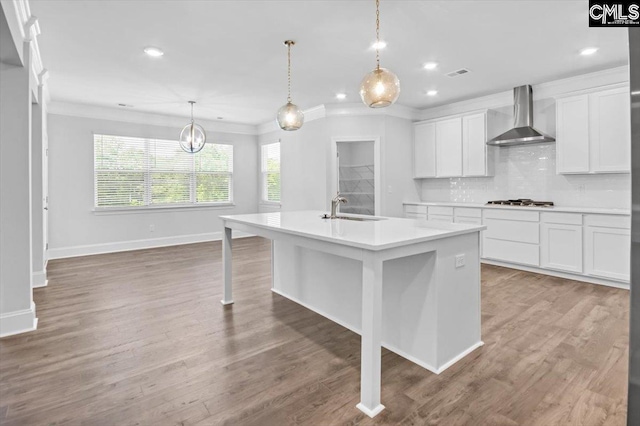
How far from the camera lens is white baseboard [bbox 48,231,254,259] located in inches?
233

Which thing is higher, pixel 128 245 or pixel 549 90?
pixel 549 90

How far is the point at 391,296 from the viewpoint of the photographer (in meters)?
2.52

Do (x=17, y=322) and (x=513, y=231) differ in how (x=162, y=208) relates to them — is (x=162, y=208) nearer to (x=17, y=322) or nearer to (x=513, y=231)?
(x=17, y=322)

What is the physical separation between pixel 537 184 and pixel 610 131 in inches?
45.4

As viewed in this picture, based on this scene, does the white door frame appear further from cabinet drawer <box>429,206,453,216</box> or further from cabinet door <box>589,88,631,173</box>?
cabinet door <box>589,88,631,173</box>

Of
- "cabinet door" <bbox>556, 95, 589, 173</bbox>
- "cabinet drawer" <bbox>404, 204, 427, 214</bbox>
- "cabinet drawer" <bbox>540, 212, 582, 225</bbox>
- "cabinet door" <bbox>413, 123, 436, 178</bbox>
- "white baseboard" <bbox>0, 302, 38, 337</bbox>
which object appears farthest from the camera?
"cabinet door" <bbox>413, 123, 436, 178</bbox>

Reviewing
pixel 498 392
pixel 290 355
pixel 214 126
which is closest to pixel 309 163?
pixel 214 126

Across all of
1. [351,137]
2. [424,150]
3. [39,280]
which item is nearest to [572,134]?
[424,150]

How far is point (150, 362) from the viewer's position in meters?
2.40

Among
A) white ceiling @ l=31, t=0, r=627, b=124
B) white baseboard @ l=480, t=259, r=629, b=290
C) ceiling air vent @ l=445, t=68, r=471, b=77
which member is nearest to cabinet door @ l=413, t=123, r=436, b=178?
white ceiling @ l=31, t=0, r=627, b=124

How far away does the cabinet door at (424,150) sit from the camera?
619cm

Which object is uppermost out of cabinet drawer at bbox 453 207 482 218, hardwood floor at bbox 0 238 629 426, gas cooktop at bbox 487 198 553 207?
gas cooktop at bbox 487 198 553 207

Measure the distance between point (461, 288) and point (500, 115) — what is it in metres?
4.15

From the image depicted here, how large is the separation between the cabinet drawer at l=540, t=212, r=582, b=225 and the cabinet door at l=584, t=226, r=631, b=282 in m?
0.14
